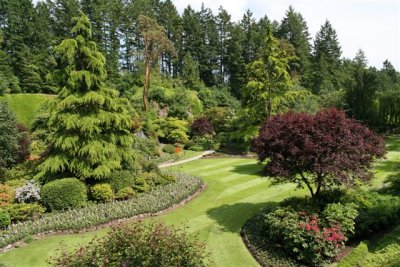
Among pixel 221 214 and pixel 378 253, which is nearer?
pixel 378 253

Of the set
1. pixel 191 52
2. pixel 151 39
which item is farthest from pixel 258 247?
pixel 191 52

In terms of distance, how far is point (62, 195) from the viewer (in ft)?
49.3

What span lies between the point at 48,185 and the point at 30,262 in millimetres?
4751

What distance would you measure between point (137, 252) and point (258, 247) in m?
5.36

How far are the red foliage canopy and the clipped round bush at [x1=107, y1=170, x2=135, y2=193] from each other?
21183mm

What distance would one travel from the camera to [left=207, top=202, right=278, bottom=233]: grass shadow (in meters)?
13.7

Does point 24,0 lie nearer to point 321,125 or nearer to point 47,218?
point 47,218

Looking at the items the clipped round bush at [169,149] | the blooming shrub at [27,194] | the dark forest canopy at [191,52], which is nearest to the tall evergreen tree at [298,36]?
the dark forest canopy at [191,52]

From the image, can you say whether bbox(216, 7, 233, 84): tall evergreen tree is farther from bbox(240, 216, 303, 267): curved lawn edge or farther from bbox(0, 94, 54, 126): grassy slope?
bbox(240, 216, 303, 267): curved lawn edge

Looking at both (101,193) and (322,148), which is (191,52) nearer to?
(101,193)

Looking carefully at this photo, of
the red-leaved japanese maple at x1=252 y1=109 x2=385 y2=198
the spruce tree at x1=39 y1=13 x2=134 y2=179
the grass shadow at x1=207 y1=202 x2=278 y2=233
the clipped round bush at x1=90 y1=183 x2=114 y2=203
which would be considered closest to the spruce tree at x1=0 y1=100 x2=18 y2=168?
the spruce tree at x1=39 y1=13 x2=134 y2=179

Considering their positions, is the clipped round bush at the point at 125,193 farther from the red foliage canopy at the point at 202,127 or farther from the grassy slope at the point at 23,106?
the grassy slope at the point at 23,106

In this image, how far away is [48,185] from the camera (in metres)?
15.1

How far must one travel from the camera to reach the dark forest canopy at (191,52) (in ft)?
138
